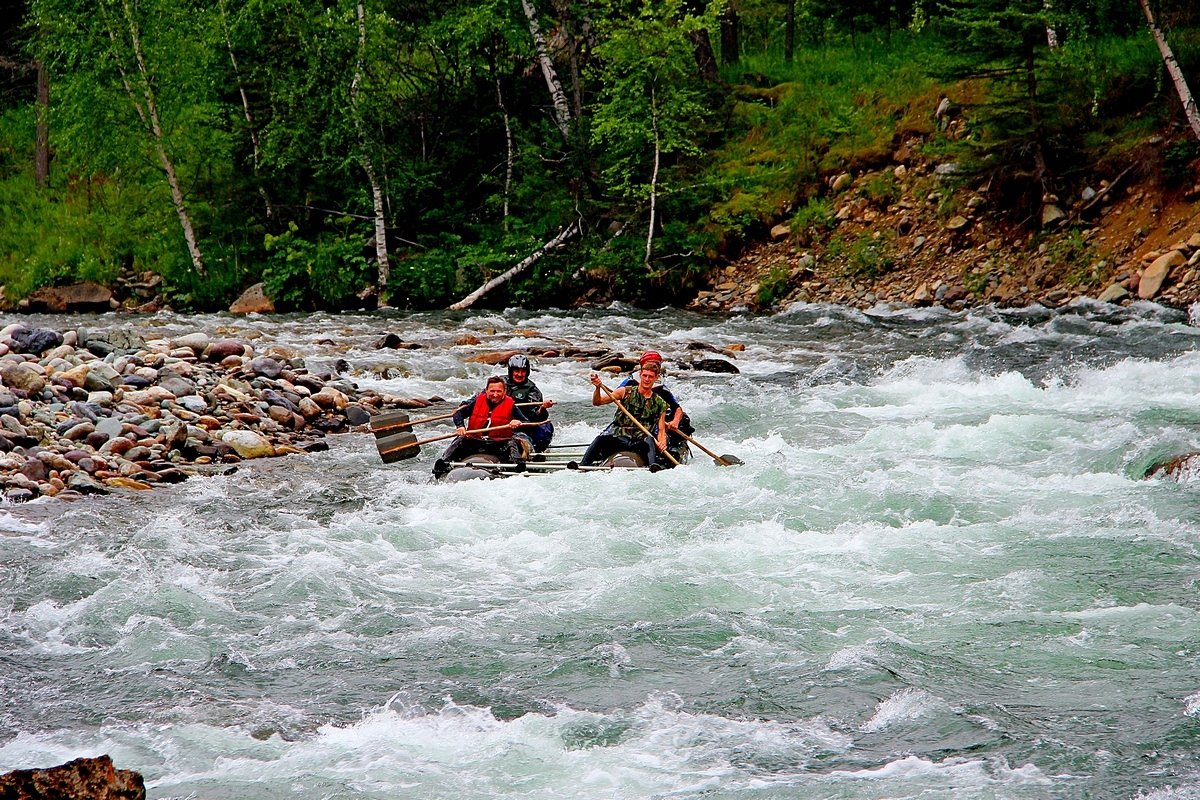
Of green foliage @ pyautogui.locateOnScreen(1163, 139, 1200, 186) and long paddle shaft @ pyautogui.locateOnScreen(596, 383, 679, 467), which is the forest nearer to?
green foliage @ pyautogui.locateOnScreen(1163, 139, 1200, 186)

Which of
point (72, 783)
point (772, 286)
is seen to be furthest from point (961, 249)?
point (72, 783)

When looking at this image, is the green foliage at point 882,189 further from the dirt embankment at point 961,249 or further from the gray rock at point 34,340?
the gray rock at point 34,340

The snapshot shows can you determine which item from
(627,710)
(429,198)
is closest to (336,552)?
(627,710)

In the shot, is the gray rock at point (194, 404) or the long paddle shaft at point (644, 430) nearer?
the long paddle shaft at point (644, 430)

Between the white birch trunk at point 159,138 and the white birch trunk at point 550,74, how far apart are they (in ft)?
24.8

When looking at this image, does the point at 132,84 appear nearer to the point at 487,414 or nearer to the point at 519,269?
the point at 519,269

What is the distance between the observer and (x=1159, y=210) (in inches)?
655

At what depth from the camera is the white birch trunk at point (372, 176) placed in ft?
70.9

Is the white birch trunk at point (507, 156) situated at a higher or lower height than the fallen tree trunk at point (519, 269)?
higher

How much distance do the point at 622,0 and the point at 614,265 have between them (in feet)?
16.1

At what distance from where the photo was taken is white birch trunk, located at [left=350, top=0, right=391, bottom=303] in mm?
21625

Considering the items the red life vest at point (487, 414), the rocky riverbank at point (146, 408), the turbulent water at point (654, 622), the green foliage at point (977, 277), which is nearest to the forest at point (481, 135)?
the green foliage at point (977, 277)

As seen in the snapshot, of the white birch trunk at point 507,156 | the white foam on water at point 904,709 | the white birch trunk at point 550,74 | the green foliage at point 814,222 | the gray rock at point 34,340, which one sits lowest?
the white foam on water at point 904,709

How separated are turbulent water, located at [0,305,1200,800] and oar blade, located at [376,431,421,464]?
0.68 ft
